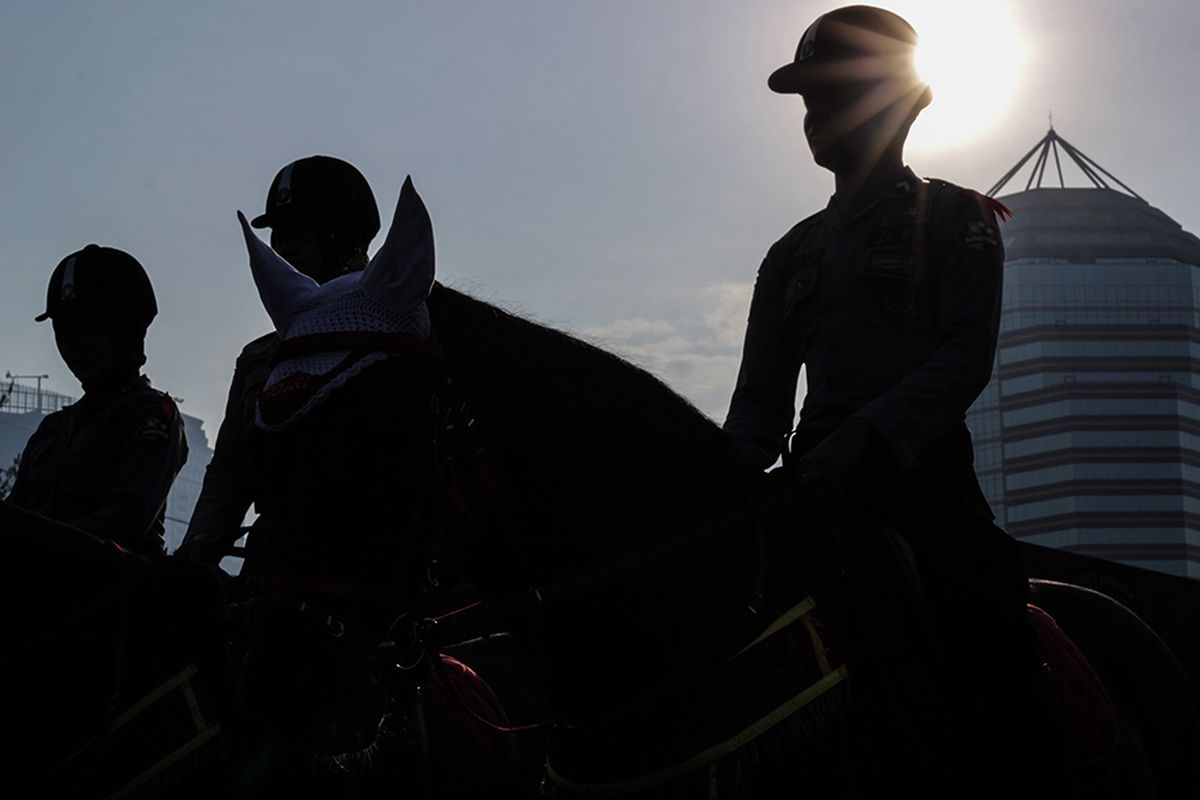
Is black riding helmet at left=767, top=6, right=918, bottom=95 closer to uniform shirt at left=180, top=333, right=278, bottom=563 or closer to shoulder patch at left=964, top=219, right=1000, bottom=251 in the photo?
shoulder patch at left=964, top=219, right=1000, bottom=251

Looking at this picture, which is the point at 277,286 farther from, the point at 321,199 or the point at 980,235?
the point at 321,199

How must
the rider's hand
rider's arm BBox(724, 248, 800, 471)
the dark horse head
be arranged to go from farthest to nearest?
1. rider's arm BBox(724, 248, 800, 471)
2. the rider's hand
3. the dark horse head

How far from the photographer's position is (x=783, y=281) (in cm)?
605

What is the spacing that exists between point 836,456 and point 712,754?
114 cm

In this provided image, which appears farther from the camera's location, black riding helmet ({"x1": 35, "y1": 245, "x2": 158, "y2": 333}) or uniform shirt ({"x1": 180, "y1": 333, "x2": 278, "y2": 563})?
black riding helmet ({"x1": 35, "y1": 245, "x2": 158, "y2": 333})

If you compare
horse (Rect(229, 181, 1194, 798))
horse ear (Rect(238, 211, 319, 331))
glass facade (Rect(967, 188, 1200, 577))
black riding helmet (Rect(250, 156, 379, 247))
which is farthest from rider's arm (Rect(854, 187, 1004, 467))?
glass facade (Rect(967, 188, 1200, 577))

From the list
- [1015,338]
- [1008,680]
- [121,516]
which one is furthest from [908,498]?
[1015,338]

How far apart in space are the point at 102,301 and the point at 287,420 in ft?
14.3

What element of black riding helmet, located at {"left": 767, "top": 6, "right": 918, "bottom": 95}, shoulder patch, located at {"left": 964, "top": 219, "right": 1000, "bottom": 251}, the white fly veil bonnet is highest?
black riding helmet, located at {"left": 767, "top": 6, "right": 918, "bottom": 95}

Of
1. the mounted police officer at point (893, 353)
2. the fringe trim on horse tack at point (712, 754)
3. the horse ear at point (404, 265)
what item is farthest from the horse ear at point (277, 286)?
the fringe trim on horse tack at point (712, 754)

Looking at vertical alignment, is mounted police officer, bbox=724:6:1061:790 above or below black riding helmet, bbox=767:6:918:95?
below

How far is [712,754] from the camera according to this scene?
172 inches

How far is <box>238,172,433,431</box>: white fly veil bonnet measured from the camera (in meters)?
4.24

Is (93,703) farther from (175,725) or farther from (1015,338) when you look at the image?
(1015,338)
